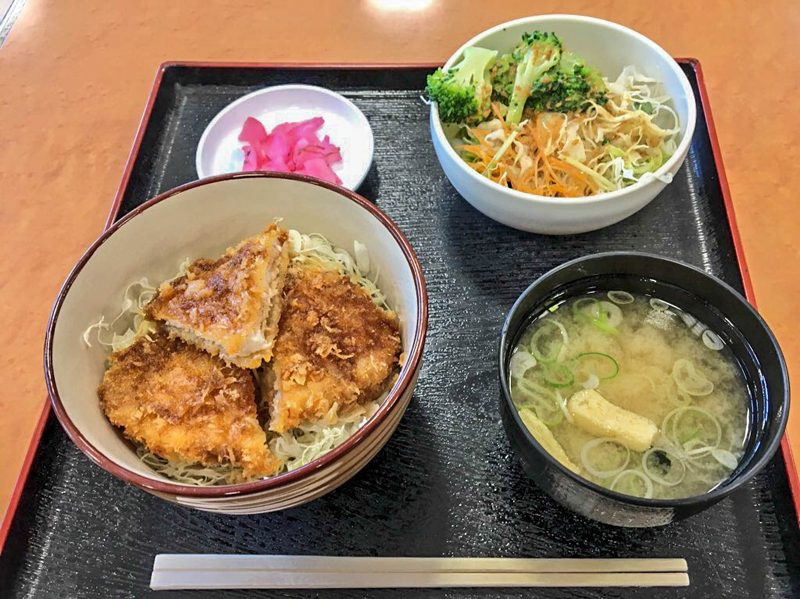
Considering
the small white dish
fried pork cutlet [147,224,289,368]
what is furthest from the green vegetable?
the small white dish

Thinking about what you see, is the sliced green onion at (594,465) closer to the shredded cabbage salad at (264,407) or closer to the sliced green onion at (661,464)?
the sliced green onion at (661,464)

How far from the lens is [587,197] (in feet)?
5.08

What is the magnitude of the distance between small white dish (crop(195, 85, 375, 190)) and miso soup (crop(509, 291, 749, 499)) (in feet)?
2.54

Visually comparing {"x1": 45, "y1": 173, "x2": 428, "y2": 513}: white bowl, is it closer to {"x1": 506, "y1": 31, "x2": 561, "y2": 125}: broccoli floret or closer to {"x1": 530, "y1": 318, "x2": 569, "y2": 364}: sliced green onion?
{"x1": 530, "y1": 318, "x2": 569, "y2": 364}: sliced green onion

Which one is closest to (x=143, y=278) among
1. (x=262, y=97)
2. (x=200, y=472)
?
(x=200, y=472)

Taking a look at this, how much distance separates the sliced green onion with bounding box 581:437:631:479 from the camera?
49.1 inches

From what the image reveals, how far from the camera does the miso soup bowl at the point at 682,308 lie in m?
1.10

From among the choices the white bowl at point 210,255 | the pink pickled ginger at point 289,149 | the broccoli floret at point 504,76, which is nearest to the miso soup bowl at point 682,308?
the white bowl at point 210,255

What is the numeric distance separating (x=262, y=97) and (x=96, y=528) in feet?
4.53

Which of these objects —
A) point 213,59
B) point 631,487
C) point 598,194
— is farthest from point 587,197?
point 213,59

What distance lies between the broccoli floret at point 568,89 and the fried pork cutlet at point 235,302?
86 centimetres

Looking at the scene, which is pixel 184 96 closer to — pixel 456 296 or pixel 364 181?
pixel 364 181

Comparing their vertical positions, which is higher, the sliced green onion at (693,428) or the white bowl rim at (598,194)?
the white bowl rim at (598,194)

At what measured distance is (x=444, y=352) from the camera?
5.15ft
